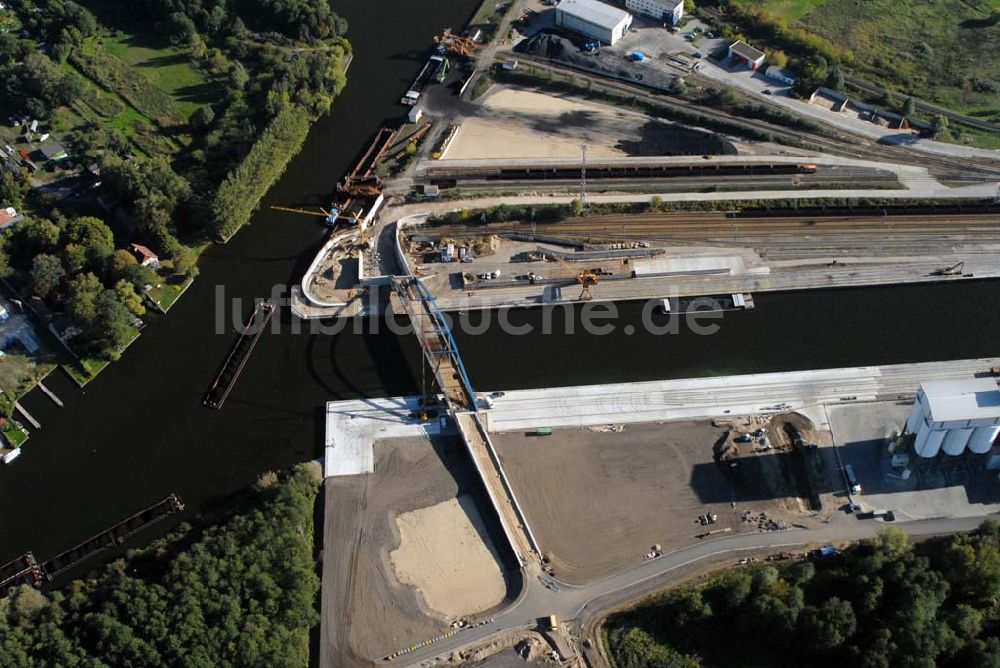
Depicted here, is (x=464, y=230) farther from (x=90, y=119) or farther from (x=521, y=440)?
(x=90, y=119)

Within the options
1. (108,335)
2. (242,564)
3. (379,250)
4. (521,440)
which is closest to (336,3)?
(379,250)

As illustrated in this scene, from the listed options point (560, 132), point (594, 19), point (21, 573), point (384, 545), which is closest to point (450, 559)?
point (384, 545)

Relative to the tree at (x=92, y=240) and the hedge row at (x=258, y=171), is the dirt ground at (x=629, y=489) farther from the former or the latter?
the tree at (x=92, y=240)

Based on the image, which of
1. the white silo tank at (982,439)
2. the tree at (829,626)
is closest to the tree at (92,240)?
the tree at (829,626)

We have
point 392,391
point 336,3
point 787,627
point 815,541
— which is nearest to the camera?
point 787,627

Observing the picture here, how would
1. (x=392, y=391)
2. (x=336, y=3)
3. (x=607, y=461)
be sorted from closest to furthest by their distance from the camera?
(x=607, y=461)
(x=392, y=391)
(x=336, y=3)

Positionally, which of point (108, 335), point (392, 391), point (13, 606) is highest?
point (108, 335)

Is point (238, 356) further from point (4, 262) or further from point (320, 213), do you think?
point (4, 262)
